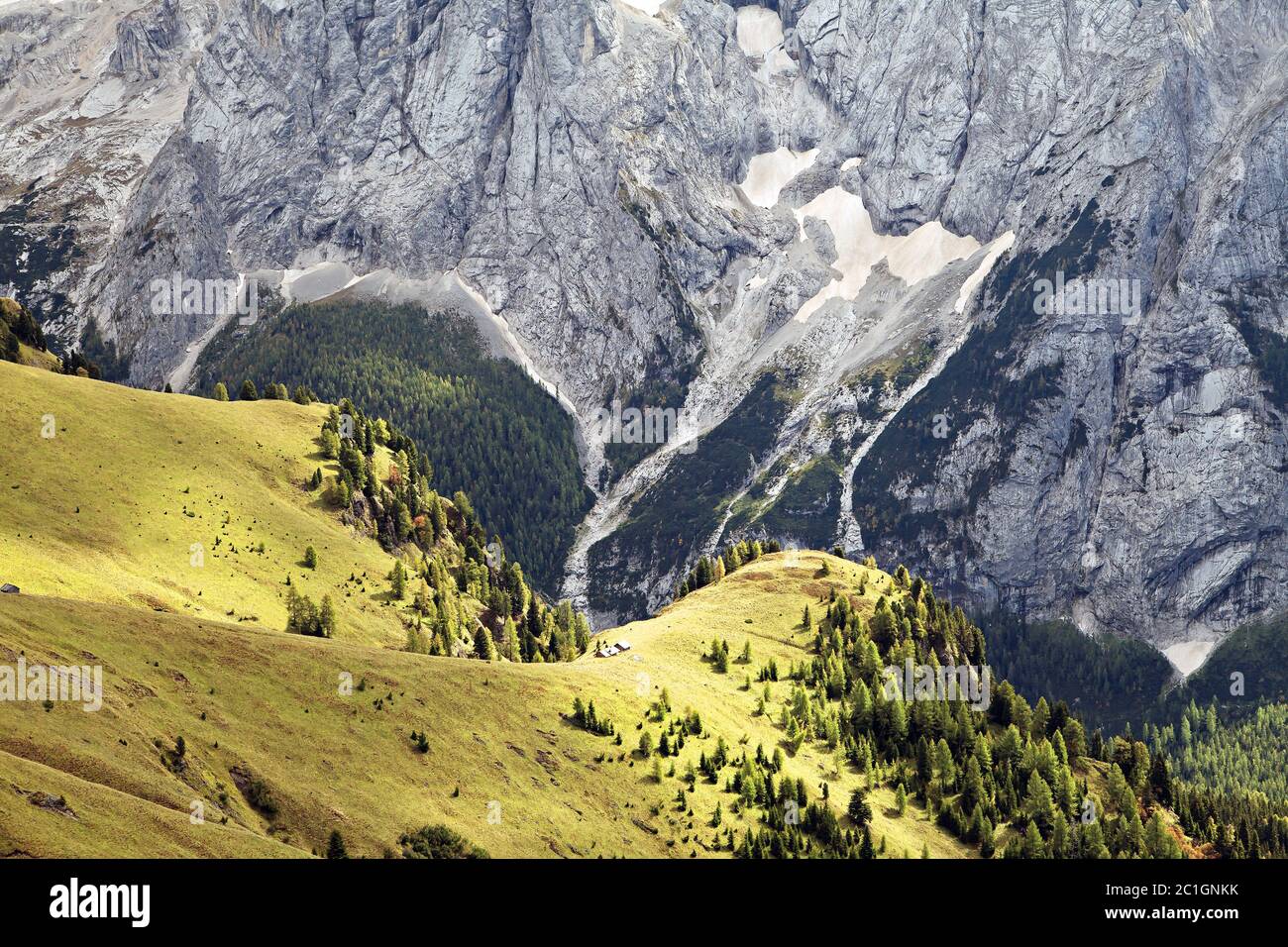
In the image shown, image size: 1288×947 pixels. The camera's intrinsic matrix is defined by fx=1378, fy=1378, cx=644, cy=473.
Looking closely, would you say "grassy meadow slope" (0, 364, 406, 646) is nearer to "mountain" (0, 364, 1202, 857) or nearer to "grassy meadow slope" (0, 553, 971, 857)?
"mountain" (0, 364, 1202, 857)

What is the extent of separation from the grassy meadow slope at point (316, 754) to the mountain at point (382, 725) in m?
0.27

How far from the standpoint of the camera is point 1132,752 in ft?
619

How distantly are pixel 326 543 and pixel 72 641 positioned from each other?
87.5 metres
